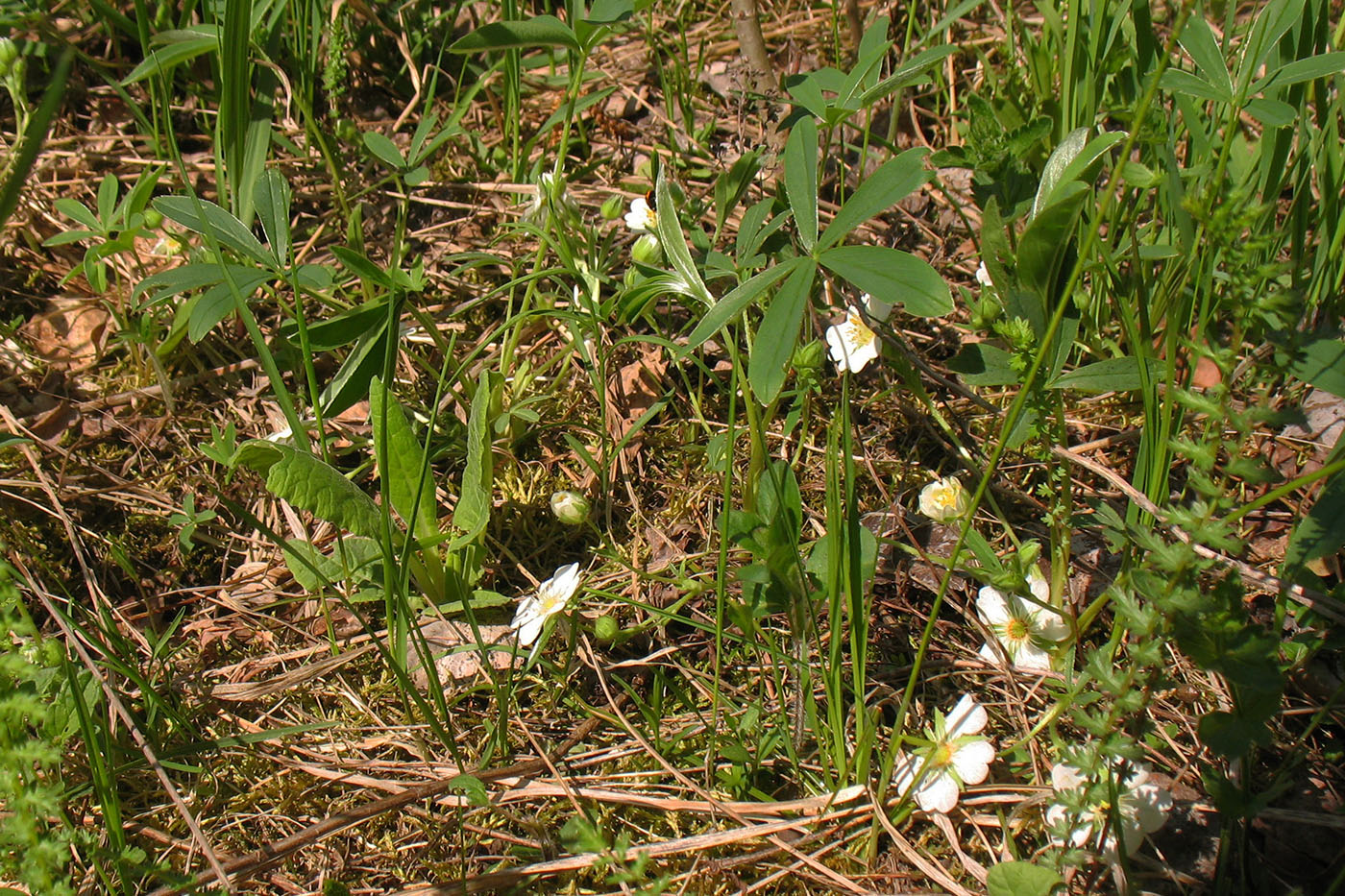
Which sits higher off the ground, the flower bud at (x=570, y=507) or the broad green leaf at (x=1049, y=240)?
the broad green leaf at (x=1049, y=240)

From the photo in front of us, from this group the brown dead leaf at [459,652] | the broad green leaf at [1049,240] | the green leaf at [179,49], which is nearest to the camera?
the broad green leaf at [1049,240]

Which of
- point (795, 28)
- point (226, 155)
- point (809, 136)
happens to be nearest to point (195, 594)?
point (226, 155)

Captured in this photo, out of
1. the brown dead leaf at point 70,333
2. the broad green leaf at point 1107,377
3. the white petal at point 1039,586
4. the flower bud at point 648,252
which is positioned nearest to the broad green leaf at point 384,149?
the flower bud at point 648,252

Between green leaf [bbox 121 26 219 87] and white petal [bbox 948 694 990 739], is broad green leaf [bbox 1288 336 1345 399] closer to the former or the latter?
white petal [bbox 948 694 990 739]

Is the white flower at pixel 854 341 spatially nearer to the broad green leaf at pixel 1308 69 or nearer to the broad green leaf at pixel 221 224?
the broad green leaf at pixel 1308 69

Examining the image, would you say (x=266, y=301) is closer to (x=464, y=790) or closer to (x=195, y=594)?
(x=195, y=594)

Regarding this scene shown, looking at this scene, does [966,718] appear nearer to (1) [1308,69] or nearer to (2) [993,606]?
(2) [993,606]
